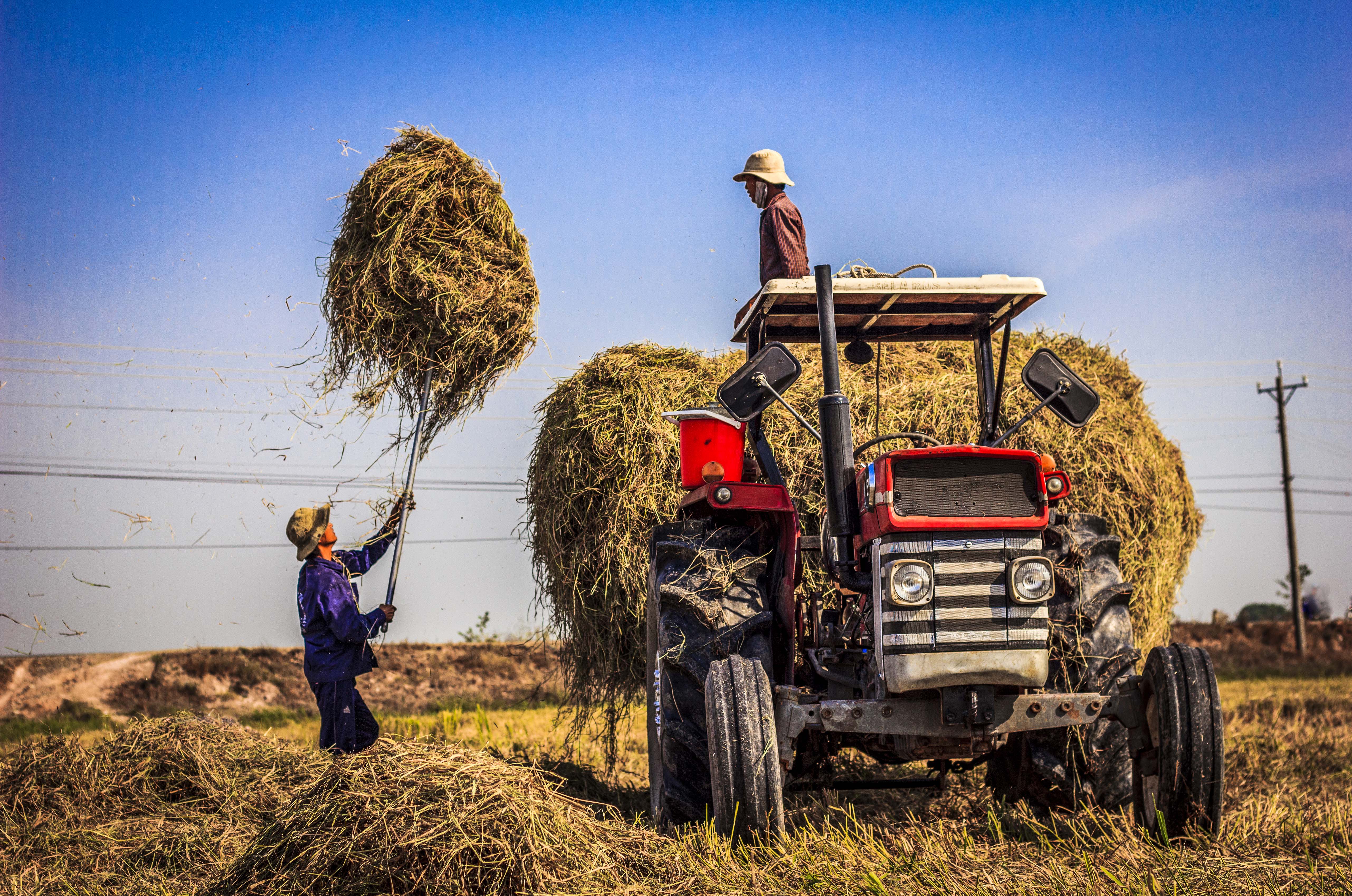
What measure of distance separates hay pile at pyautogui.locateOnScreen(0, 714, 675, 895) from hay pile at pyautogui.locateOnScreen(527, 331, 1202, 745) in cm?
190

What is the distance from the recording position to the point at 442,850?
11.7ft

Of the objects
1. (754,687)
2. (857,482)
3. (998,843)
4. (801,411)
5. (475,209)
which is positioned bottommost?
(998,843)

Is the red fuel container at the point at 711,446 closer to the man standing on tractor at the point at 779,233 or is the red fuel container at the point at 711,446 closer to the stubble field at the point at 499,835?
the man standing on tractor at the point at 779,233

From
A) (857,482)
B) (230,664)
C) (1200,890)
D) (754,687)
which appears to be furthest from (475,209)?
(230,664)

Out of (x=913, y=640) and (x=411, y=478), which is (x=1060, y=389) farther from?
(x=411, y=478)

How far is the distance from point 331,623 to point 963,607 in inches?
145

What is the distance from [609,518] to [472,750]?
234 centimetres

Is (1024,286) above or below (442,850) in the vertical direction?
above

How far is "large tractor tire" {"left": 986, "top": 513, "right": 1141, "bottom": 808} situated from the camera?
4594 millimetres

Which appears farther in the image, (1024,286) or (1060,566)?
(1024,286)

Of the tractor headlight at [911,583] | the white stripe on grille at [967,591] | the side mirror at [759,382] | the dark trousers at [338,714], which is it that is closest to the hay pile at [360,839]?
the dark trousers at [338,714]

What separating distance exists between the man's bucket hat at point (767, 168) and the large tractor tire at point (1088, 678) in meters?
2.19

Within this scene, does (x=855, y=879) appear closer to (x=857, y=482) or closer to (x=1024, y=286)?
(x=857, y=482)

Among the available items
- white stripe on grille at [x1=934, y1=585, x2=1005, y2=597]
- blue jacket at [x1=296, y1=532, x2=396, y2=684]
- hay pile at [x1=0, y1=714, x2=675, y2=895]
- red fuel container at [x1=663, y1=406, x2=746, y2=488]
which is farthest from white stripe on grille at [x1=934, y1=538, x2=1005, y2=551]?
blue jacket at [x1=296, y1=532, x2=396, y2=684]
